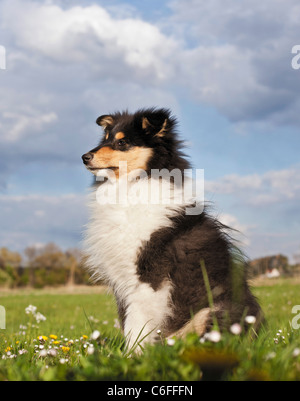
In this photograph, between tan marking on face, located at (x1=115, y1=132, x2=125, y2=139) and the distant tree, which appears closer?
tan marking on face, located at (x1=115, y1=132, x2=125, y2=139)

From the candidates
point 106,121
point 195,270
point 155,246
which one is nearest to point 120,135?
point 106,121

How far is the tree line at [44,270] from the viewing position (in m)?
42.3

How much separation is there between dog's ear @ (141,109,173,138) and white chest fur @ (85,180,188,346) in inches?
29.7

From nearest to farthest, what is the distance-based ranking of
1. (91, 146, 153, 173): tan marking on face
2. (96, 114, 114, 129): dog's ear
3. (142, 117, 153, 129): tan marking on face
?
(91, 146, 153, 173): tan marking on face
(142, 117, 153, 129): tan marking on face
(96, 114, 114, 129): dog's ear

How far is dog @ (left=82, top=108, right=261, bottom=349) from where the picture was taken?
4516 mm

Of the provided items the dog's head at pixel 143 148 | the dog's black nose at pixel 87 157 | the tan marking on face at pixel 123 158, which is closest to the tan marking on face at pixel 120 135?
the dog's head at pixel 143 148

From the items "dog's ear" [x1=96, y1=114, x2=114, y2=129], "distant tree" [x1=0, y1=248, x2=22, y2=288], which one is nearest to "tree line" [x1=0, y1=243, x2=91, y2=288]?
"distant tree" [x1=0, y1=248, x2=22, y2=288]

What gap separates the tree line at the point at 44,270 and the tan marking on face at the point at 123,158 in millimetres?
36786

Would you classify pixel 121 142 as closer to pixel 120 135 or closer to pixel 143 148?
pixel 120 135

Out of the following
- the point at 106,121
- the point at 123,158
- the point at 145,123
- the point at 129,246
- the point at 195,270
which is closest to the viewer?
the point at 195,270

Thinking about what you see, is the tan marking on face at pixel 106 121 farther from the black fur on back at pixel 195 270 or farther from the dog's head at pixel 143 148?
the black fur on back at pixel 195 270

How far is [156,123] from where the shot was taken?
5574 millimetres

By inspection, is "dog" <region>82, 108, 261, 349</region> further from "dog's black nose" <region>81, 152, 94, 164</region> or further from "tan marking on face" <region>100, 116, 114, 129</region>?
"tan marking on face" <region>100, 116, 114, 129</region>

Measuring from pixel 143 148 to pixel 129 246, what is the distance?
4.74 ft
